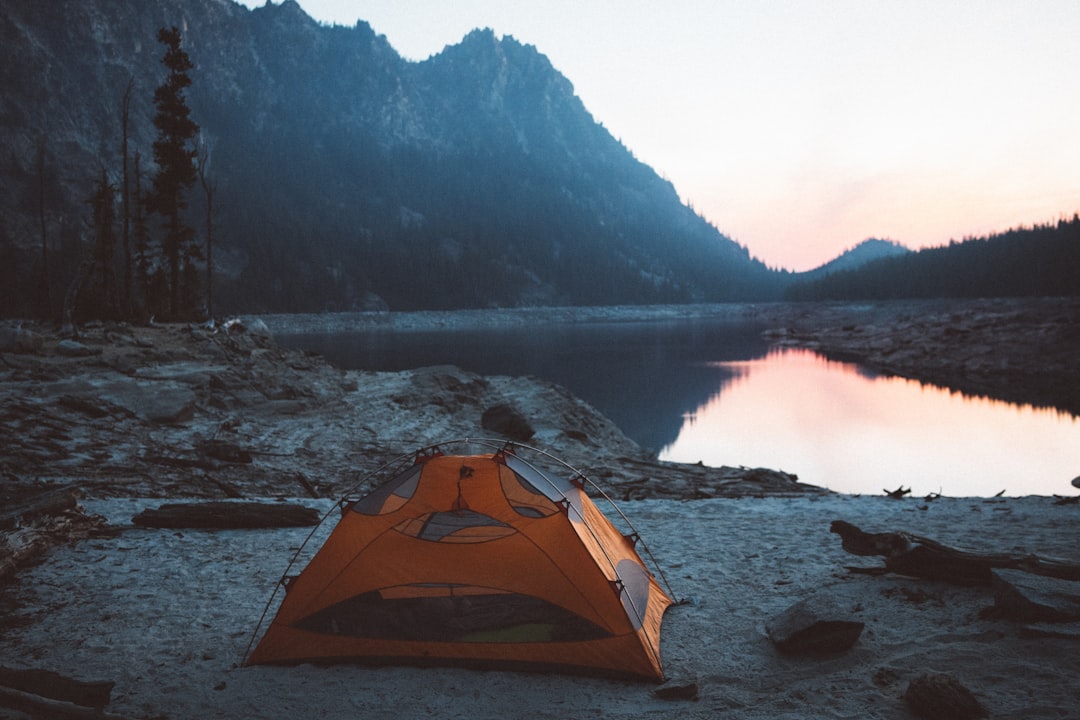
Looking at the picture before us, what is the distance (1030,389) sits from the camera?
95.4ft

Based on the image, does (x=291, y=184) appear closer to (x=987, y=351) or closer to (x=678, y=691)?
(x=987, y=351)

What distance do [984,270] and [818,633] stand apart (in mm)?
115162

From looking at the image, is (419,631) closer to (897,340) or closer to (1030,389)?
(1030,389)

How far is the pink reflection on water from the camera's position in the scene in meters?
15.3

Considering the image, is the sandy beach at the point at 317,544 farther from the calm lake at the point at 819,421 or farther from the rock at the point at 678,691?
the calm lake at the point at 819,421

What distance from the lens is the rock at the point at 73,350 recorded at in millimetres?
14195

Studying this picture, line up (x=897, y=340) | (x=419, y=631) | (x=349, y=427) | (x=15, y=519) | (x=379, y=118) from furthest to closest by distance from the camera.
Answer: (x=379, y=118) → (x=897, y=340) → (x=349, y=427) → (x=15, y=519) → (x=419, y=631)

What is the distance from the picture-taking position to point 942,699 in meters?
3.67

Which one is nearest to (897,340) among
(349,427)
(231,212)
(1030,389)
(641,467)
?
(1030,389)

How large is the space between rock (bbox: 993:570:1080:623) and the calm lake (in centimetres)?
1008

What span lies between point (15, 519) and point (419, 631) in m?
5.19

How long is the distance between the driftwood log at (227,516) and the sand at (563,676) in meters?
0.19

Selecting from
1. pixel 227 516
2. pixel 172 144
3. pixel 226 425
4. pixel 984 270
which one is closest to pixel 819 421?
pixel 226 425

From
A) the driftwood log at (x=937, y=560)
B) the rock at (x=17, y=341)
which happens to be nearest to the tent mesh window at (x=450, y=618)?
the driftwood log at (x=937, y=560)
